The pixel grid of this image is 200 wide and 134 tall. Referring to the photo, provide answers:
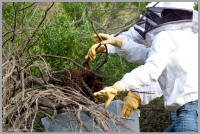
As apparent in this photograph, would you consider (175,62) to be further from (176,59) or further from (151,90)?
(151,90)

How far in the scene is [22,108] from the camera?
94.5 inches

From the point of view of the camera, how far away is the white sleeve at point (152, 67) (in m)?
2.48

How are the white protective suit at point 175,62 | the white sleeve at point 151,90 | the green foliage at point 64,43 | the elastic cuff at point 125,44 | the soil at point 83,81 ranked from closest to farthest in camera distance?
the white protective suit at point 175,62 < the soil at point 83,81 < the white sleeve at point 151,90 < the elastic cuff at point 125,44 < the green foliage at point 64,43

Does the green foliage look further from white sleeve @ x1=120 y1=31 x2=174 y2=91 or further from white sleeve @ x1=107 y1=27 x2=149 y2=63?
white sleeve @ x1=120 y1=31 x2=174 y2=91

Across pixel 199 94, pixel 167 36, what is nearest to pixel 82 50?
pixel 167 36

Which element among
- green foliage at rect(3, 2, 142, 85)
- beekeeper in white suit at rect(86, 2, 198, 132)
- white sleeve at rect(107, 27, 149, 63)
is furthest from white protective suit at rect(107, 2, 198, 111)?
green foliage at rect(3, 2, 142, 85)

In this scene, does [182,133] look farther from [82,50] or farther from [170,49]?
[82,50]

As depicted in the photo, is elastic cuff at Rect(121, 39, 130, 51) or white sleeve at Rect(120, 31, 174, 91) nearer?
white sleeve at Rect(120, 31, 174, 91)

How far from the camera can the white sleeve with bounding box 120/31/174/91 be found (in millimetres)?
2482

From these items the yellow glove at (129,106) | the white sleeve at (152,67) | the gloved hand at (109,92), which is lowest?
the yellow glove at (129,106)

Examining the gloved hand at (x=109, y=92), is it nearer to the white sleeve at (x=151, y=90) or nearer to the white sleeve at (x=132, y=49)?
the white sleeve at (x=151, y=90)

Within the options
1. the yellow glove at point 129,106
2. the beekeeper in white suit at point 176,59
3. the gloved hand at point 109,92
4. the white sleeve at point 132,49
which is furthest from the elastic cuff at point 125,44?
the gloved hand at point 109,92

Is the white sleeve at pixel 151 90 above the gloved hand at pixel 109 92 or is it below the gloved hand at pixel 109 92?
below

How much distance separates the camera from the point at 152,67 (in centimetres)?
252
